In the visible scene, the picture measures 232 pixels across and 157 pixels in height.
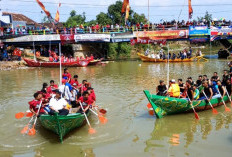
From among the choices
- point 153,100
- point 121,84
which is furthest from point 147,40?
point 153,100

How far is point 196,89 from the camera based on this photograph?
9.94 m

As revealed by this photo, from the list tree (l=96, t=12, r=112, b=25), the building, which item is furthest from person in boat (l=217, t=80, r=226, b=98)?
tree (l=96, t=12, r=112, b=25)

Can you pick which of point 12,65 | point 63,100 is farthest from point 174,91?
point 12,65

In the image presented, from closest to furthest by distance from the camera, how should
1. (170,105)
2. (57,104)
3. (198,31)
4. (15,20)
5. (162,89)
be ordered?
(57,104) < (170,105) < (162,89) < (198,31) < (15,20)

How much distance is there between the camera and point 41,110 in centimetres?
797

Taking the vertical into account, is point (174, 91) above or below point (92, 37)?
below

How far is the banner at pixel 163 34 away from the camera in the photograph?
27.1 metres

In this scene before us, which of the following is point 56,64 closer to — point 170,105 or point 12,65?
point 12,65

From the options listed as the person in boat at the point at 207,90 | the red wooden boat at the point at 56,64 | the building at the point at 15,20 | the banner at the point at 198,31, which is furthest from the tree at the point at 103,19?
the person in boat at the point at 207,90

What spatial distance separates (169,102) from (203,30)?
20.4 meters

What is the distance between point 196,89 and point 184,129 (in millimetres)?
2282

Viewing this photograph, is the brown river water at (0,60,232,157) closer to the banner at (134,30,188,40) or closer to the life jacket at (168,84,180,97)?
the life jacket at (168,84,180,97)

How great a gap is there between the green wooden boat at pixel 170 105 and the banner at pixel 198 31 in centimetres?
1857

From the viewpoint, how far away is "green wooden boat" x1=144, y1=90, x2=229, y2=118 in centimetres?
866
